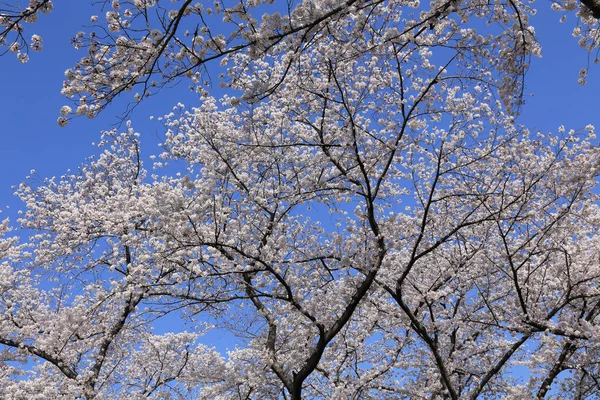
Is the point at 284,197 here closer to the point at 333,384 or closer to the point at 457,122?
the point at 457,122

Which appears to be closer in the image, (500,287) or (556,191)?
(556,191)

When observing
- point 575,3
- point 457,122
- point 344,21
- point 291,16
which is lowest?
point 291,16

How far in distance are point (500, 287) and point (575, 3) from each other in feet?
28.2

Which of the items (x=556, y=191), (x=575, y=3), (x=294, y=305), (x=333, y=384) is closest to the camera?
(x=575, y=3)

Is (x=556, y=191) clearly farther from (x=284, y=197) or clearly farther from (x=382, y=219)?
(x=284, y=197)

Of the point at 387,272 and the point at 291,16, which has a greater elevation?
the point at 387,272

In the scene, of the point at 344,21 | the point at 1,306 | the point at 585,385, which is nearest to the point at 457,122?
the point at 344,21

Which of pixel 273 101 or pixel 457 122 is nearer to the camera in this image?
pixel 457 122

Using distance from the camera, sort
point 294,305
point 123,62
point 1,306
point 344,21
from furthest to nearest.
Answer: point 1,306
point 294,305
point 344,21
point 123,62

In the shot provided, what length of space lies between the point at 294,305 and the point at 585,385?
8331mm

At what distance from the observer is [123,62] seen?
4.20 metres

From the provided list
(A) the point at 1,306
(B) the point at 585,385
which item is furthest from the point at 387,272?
(A) the point at 1,306

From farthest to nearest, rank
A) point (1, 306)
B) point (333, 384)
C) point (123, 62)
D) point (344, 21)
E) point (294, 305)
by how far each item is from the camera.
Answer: point (1, 306)
point (333, 384)
point (294, 305)
point (344, 21)
point (123, 62)

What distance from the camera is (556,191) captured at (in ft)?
30.8
